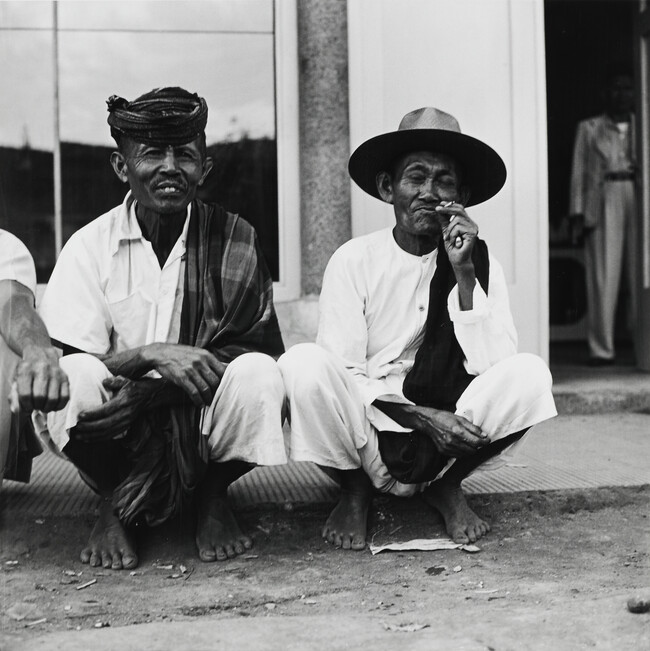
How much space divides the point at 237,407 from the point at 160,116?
3.15 ft

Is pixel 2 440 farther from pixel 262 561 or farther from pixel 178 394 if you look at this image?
pixel 262 561

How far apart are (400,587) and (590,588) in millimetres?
539

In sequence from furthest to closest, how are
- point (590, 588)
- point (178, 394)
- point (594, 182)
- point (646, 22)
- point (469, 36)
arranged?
point (594, 182), point (646, 22), point (469, 36), point (178, 394), point (590, 588)

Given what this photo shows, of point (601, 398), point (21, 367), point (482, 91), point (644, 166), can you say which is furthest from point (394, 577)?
point (644, 166)

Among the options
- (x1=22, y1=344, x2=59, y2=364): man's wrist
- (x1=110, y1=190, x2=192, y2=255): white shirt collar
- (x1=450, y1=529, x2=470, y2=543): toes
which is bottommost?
(x1=450, y1=529, x2=470, y2=543): toes

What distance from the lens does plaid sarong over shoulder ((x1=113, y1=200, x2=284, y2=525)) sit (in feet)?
9.11

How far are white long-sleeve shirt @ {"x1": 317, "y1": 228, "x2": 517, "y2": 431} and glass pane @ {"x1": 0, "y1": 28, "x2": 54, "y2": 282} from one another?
208 cm

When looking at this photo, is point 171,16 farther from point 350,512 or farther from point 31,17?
point 350,512

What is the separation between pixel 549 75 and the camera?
9.44m

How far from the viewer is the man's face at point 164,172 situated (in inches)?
116

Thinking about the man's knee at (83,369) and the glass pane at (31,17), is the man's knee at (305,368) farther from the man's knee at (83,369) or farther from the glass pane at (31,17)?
the glass pane at (31,17)

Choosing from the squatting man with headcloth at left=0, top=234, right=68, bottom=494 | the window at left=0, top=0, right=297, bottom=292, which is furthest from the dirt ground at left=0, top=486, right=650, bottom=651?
the window at left=0, top=0, right=297, bottom=292

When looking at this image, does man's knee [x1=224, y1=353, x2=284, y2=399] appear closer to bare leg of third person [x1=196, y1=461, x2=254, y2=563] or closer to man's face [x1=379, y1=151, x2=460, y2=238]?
bare leg of third person [x1=196, y1=461, x2=254, y2=563]

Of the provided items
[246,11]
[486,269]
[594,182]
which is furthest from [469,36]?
[594,182]
